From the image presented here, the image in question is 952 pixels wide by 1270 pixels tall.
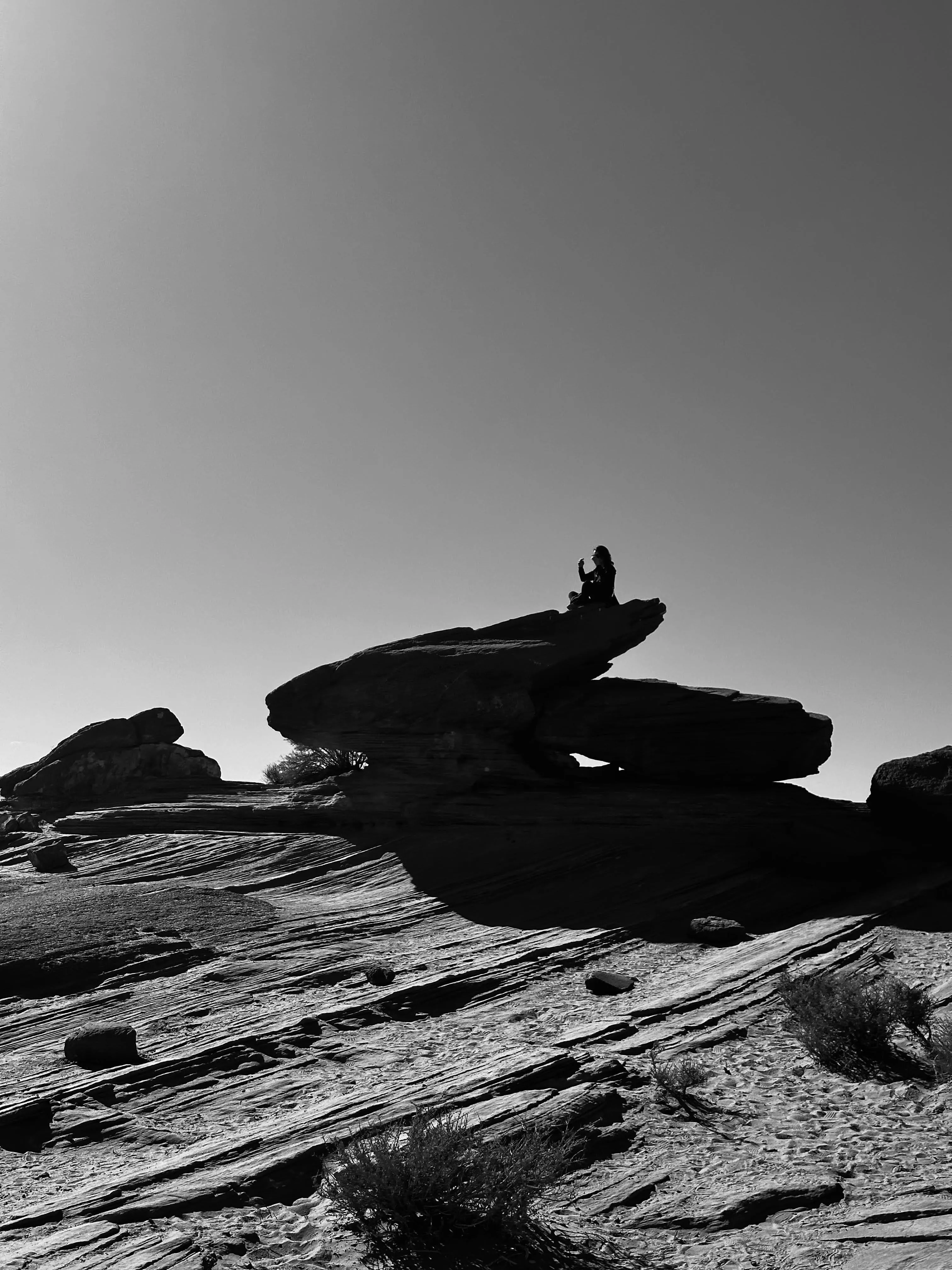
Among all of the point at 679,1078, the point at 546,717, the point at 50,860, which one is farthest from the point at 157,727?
the point at 679,1078

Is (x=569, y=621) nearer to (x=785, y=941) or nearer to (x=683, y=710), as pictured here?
(x=683, y=710)

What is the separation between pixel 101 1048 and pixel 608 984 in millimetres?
9078

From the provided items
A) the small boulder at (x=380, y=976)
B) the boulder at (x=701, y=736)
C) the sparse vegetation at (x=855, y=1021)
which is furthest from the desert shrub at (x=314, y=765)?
the sparse vegetation at (x=855, y=1021)

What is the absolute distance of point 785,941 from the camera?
18359mm

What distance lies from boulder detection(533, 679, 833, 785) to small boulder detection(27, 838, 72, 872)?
1514 centimetres

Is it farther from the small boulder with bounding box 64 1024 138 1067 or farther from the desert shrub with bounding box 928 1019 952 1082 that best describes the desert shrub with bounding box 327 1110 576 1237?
the desert shrub with bounding box 928 1019 952 1082

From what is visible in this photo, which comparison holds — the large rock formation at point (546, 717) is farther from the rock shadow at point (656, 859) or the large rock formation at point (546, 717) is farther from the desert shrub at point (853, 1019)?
the desert shrub at point (853, 1019)

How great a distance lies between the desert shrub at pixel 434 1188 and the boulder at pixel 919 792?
20.6 meters

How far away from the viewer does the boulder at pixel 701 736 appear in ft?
87.8

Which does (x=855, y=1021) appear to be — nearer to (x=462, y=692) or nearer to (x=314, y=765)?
(x=462, y=692)

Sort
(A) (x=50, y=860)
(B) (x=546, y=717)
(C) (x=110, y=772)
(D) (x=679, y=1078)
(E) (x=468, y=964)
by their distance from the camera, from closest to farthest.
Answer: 1. (D) (x=679, y=1078)
2. (E) (x=468, y=964)
3. (A) (x=50, y=860)
4. (B) (x=546, y=717)
5. (C) (x=110, y=772)

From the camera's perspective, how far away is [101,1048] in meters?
12.0

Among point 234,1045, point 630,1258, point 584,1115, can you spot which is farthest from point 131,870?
point 630,1258

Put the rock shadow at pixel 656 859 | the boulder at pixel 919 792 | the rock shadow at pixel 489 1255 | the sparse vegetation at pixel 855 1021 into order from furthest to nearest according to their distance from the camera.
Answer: the boulder at pixel 919 792 < the rock shadow at pixel 656 859 < the sparse vegetation at pixel 855 1021 < the rock shadow at pixel 489 1255
